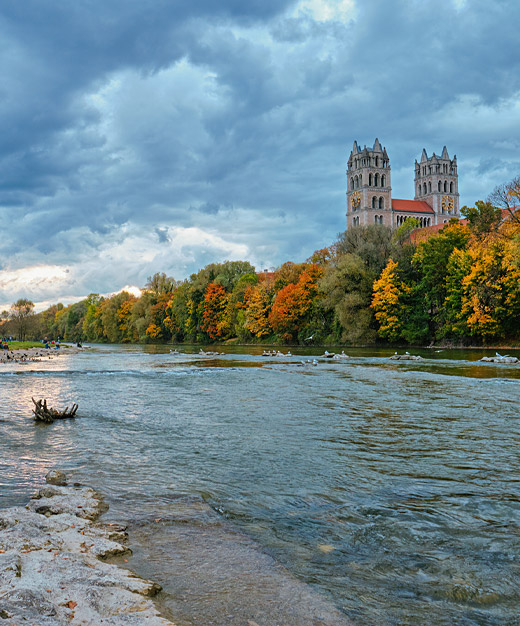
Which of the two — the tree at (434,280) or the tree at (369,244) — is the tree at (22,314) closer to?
the tree at (369,244)

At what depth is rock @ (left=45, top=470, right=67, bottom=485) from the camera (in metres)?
9.77

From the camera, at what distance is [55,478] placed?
32.3 ft

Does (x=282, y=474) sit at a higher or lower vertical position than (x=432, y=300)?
lower

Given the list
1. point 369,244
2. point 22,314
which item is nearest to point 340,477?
point 369,244

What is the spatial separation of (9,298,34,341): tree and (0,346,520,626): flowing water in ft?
432

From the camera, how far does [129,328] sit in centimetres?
14638

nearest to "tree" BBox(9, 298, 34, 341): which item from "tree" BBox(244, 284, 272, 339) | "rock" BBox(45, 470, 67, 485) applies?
"tree" BBox(244, 284, 272, 339)

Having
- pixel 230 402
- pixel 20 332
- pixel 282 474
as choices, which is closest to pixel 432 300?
pixel 230 402

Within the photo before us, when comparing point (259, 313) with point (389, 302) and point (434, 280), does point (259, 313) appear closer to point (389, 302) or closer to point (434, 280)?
point (389, 302)

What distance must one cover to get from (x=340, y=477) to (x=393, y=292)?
63.7m

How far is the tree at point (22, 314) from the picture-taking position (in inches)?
5576

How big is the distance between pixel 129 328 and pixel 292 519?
144 m

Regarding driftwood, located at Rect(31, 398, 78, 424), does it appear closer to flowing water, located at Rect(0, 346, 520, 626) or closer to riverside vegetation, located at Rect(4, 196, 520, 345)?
flowing water, located at Rect(0, 346, 520, 626)

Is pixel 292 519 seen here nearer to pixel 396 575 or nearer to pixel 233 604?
pixel 396 575
